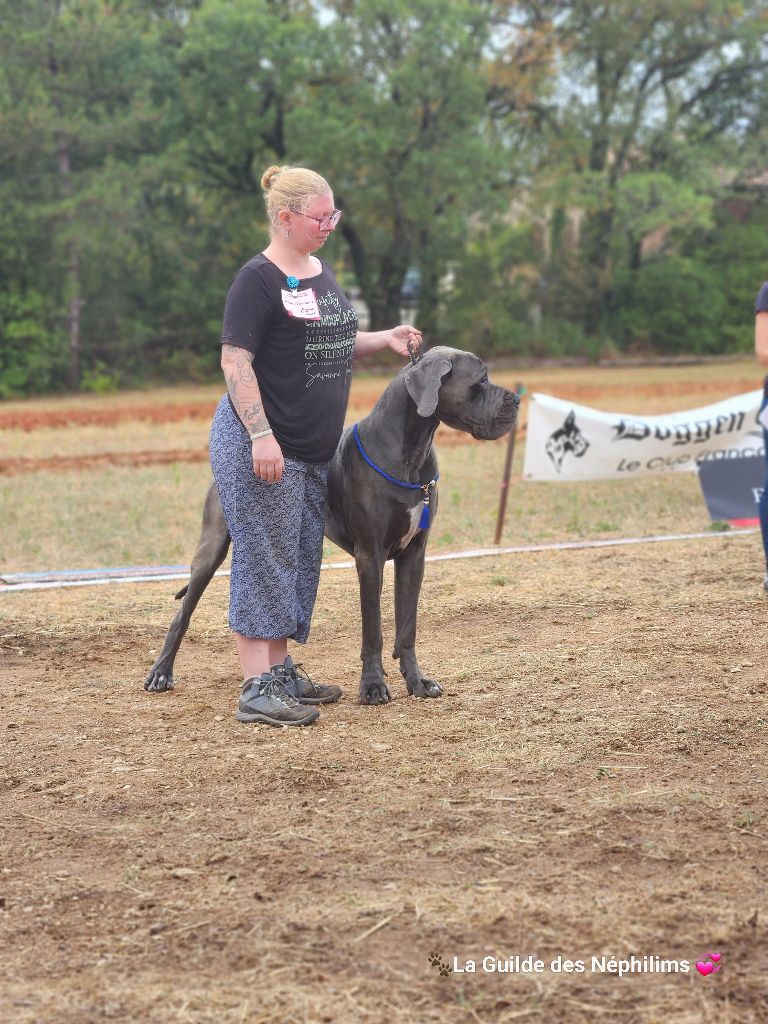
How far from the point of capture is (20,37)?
27.6 meters

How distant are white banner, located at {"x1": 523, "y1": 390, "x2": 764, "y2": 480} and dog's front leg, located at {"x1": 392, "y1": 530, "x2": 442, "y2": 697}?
4386 millimetres

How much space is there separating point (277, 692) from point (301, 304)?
152 cm

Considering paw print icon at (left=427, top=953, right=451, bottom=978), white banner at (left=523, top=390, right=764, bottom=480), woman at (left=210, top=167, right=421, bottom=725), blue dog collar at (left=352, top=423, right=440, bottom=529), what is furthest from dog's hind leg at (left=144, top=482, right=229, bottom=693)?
white banner at (left=523, top=390, right=764, bottom=480)

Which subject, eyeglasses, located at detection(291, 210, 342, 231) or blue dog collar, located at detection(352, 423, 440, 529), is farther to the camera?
blue dog collar, located at detection(352, 423, 440, 529)

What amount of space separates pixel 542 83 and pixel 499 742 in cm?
3509

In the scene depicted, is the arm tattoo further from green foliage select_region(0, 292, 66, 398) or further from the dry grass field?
green foliage select_region(0, 292, 66, 398)

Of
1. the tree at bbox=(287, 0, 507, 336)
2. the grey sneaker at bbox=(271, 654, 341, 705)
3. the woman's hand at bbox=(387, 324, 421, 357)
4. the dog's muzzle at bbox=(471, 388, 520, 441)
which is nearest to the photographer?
the dog's muzzle at bbox=(471, 388, 520, 441)

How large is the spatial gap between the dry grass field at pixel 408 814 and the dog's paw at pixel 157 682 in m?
0.05

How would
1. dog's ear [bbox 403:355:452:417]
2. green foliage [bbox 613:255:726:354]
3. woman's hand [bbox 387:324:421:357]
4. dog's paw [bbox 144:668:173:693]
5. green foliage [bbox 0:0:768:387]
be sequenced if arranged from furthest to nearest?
green foliage [bbox 613:255:726:354], green foliage [bbox 0:0:768:387], dog's paw [bbox 144:668:173:693], woman's hand [bbox 387:324:421:357], dog's ear [bbox 403:355:452:417]

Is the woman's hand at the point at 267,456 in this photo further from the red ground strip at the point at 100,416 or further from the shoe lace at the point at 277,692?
the red ground strip at the point at 100,416

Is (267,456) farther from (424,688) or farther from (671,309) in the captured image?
(671,309)

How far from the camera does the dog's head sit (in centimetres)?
485

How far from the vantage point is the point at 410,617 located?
5230 mm

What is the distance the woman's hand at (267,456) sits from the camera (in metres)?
4.61
